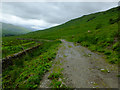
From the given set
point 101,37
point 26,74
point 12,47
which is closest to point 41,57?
point 26,74

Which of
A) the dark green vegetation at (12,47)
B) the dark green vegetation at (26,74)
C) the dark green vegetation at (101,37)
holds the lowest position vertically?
the dark green vegetation at (26,74)

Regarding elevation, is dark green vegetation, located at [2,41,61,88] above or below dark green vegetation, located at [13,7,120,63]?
below

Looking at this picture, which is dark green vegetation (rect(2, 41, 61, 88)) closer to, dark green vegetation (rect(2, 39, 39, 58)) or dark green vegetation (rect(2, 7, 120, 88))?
dark green vegetation (rect(2, 7, 120, 88))

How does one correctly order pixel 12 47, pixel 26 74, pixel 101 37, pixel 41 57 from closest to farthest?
pixel 26 74, pixel 41 57, pixel 101 37, pixel 12 47

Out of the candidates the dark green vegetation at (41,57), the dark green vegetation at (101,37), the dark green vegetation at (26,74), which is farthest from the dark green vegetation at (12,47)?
the dark green vegetation at (101,37)

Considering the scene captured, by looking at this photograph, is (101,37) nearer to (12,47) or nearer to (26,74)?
(26,74)

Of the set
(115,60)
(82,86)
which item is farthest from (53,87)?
(115,60)

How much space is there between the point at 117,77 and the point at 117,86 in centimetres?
108

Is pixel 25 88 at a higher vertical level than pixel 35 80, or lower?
lower

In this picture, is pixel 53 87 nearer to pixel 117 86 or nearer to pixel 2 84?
pixel 117 86

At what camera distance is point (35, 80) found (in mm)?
4883

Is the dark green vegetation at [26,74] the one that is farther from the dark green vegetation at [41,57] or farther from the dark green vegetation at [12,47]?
the dark green vegetation at [12,47]

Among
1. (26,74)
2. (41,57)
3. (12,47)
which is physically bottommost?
(26,74)

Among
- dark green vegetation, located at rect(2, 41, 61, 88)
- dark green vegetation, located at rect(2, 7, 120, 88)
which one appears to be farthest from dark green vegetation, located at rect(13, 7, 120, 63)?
dark green vegetation, located at rect(2, 41, 61, 88)
